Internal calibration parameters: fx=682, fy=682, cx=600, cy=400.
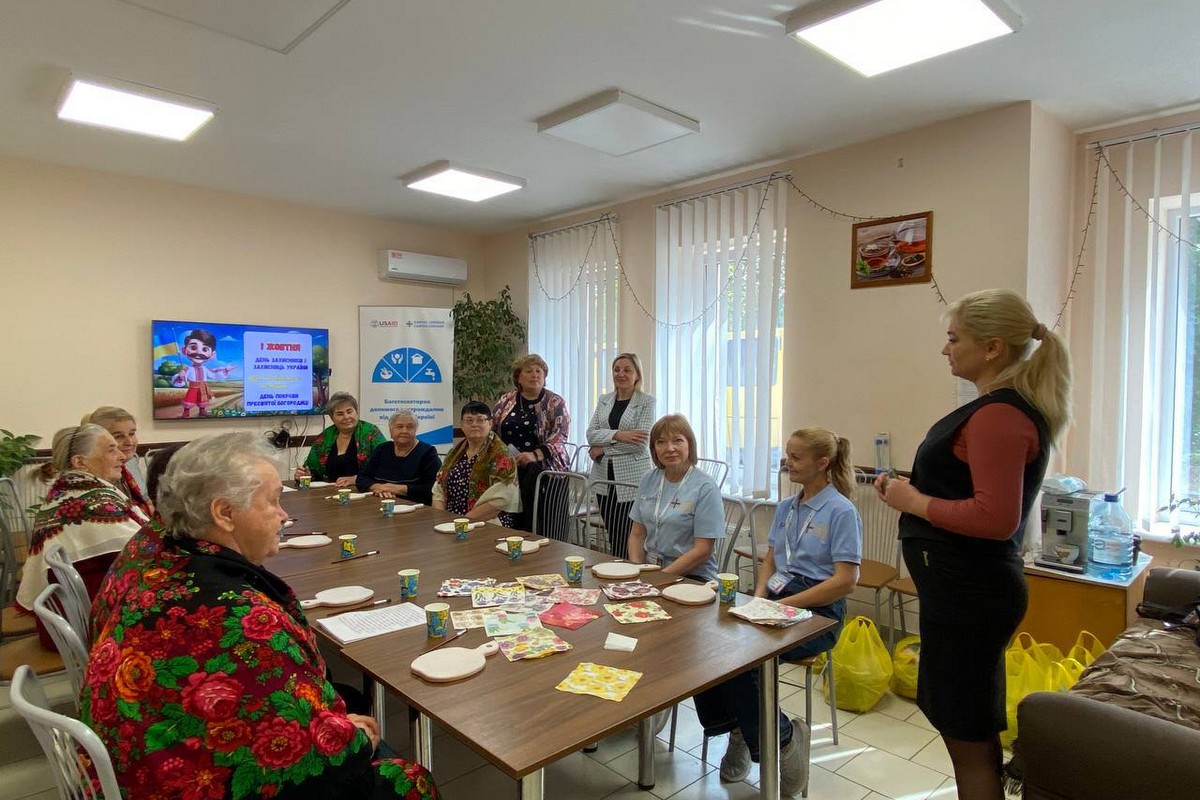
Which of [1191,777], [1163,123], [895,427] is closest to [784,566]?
[1191,777]

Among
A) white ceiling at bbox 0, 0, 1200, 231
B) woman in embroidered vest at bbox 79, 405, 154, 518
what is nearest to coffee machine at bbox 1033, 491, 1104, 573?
white ceiling at bbox 0, 0, 1200, 231

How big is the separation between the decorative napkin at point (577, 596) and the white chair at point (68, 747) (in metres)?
1.10

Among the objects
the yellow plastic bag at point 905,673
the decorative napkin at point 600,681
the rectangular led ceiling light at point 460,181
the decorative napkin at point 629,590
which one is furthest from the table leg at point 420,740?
the rectangular led ceiling light at point 460,181

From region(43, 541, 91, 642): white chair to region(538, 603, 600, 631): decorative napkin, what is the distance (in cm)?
127

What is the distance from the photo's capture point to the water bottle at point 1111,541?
2.97 meters

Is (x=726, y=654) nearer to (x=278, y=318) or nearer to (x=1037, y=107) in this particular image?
(x=1037, y=107)

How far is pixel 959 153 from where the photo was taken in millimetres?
3465

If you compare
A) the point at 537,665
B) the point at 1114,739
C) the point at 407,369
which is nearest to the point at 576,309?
the point at 407,369

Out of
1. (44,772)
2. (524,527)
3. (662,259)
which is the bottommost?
(44,772)

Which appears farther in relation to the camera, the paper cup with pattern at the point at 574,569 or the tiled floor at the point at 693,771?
the tiled floor at the point at 693,771

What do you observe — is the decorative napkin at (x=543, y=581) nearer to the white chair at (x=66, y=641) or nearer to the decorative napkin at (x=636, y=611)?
the decorative napkin at (x=636, y=611)

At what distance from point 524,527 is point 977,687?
266 centimetres

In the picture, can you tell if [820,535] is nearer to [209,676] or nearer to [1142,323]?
[209,676]

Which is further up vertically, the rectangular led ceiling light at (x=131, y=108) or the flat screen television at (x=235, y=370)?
the rectangular led ceiling light at (x=131, y=108)
